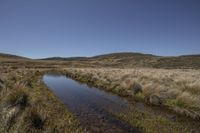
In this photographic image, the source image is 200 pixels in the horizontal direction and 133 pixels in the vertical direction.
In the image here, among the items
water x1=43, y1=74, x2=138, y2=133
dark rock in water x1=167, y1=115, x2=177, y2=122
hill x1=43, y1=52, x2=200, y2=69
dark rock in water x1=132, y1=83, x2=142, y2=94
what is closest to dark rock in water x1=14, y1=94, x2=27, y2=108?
water x1=43, y1=74, x2=138, y2=133

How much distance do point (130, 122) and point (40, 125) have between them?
4136 mm

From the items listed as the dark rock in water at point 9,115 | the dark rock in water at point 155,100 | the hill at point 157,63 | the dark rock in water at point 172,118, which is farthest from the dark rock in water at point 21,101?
the hill at point 157,63

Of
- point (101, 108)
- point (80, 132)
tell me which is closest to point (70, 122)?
point (80, 132)

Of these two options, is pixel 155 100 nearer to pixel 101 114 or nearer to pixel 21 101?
pixel 101 114

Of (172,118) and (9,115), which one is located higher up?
(9,115)

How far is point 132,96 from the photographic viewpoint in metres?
14.5

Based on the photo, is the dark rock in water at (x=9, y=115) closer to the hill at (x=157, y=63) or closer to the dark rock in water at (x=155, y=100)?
the dark rock in water at (x=155, y=100)

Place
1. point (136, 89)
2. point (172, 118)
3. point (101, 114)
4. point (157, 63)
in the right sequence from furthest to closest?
point (157, 63) → point (136, 89) → point (101, 114) → point (172, 118)

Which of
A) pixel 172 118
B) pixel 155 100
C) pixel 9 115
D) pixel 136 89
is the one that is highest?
pixel 9 115

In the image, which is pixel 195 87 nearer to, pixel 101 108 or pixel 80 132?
pixel 101 108

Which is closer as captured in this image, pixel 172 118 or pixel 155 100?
pixel 172 118

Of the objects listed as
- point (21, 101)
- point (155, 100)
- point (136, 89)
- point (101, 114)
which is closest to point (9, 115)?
point (21, 101)

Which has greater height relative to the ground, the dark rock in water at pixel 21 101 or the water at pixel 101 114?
the dark rock in water at pixel 21 101

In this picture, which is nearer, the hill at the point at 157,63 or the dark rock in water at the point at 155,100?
the dark rock in water at the point at 155,100
